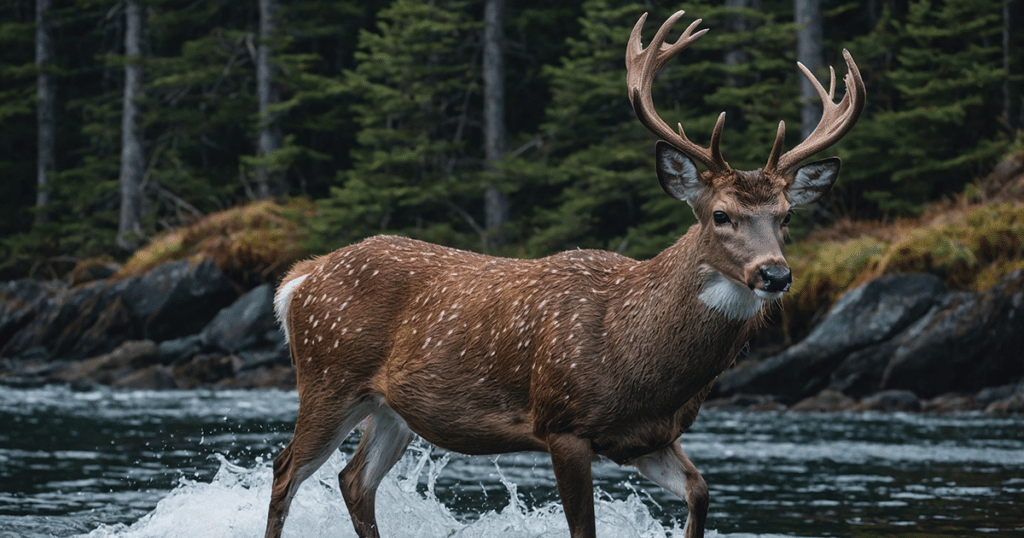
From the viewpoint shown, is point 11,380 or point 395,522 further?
point 11,380

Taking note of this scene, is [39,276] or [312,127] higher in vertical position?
[312,127]

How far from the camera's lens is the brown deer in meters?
4.83

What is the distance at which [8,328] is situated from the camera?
23.0 metres

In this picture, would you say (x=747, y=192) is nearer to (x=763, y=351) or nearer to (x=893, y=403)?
(x=893, y=403)

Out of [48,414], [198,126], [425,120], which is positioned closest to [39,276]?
[198,126]

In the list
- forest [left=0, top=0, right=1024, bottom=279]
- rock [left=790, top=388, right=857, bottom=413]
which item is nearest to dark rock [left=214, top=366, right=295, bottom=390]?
forest [left=0, top=0, right=1024, bottom=279]

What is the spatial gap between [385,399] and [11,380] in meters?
15.8

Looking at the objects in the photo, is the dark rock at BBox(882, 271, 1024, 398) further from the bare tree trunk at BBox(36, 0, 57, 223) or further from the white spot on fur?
the bare tree trunk at BBox(36, 0, 57, 223)

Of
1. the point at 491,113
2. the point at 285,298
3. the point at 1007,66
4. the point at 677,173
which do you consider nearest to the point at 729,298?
the point at 677,173

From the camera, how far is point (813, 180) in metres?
4.97

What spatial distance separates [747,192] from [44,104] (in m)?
28.8

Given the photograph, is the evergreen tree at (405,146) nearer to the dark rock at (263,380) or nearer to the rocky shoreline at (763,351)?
the rocky shoreline at (763,351)

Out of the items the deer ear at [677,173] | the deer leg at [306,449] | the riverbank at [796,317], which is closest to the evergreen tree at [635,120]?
the riverbank at [796,317]

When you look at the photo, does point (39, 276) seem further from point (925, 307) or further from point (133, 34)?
point (925, 307)
